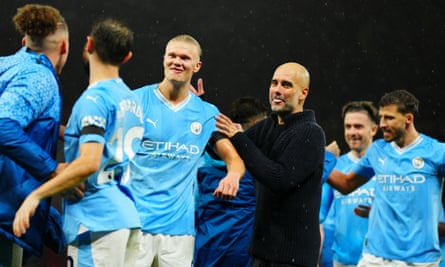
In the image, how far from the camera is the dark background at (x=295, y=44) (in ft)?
28.0

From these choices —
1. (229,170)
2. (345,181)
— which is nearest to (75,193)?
(229,170)

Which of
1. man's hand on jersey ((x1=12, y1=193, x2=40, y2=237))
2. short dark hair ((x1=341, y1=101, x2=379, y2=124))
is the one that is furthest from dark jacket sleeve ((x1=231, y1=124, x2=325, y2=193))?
short dark hair ((x1=341, y1=101, x2=379, y2=124))

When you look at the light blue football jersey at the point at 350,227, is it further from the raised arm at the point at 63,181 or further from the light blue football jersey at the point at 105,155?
the raised arm at the point at 63,181

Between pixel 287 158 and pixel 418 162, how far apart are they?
1.67m

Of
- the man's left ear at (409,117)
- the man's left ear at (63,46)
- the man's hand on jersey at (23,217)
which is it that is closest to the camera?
the man's hand on jersey at (23,217)

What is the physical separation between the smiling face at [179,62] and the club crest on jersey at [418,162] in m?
1.82

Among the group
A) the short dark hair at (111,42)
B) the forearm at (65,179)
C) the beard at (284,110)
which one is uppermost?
the short dark hair at (111,42)

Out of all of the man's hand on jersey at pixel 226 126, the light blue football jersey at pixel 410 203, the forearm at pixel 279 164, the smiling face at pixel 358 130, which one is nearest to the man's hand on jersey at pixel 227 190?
the forearm at pixel 279 164

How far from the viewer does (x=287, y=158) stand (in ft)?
12.4

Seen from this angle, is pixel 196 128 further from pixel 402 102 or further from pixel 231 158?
pixel 402 102

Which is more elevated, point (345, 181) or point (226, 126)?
point (226, 126)

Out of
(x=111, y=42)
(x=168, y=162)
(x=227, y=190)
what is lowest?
(x=227, y=190)

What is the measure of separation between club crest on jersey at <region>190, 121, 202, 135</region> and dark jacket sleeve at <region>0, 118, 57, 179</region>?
112 cm

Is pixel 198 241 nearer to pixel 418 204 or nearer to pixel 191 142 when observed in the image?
pixel 191 142
